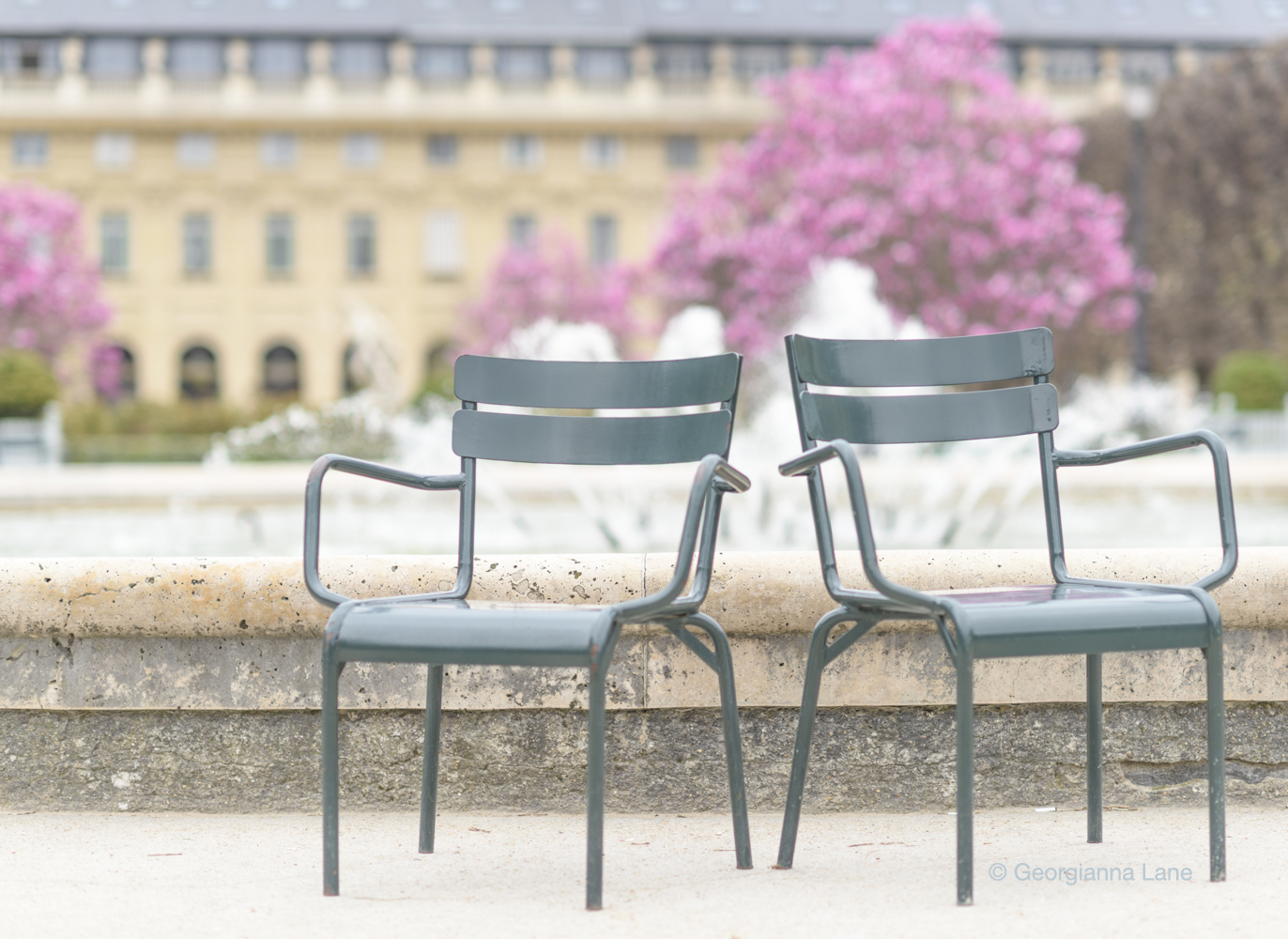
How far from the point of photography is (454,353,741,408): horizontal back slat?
2.68 m

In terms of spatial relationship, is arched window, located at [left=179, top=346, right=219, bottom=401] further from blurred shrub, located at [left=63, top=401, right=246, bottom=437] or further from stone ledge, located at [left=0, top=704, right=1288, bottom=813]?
stone ledge, located at [left=0, top=704, right=1288, bottom=813]

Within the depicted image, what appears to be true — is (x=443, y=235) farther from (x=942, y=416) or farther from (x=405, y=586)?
(x=942, y=416)

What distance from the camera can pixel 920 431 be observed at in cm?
274

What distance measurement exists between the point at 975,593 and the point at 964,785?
40 cm

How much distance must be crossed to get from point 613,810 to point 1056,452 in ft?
3.77

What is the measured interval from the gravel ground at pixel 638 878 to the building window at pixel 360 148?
3853 centimetres

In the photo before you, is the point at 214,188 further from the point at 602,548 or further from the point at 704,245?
the point at 602,548

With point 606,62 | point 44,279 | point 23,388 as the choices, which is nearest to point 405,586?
point 23,388

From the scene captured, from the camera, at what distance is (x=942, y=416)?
2.75 metres

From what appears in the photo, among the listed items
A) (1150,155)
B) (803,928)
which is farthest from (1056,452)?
(1150,155)

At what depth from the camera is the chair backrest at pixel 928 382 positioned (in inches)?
105

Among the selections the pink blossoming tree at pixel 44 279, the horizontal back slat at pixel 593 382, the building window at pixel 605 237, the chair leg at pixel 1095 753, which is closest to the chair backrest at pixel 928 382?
the horizontal back slat at pixel 593 382

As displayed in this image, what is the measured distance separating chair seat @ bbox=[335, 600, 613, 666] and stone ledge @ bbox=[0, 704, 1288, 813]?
2.33 ft

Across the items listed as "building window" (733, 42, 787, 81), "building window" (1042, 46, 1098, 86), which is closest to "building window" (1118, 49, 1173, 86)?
"building window" (1042, 46, 1098, 86)
